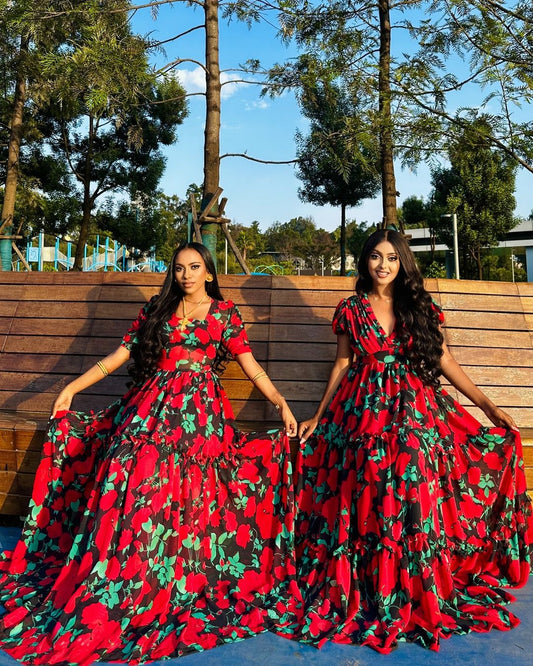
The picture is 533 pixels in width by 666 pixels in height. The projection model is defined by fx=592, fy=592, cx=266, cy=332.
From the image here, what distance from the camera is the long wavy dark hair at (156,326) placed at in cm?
313

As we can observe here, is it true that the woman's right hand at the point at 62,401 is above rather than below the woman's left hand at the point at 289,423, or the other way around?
above

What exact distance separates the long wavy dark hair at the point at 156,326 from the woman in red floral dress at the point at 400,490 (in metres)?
0.84

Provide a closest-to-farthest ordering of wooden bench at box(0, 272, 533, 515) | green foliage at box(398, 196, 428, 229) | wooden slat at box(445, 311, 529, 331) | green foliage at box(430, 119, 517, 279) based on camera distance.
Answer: wooden bench at box(0, 272, 533, 515) → wooden slat at box(445, 311, 529, 331) → green foliage at box(430, 119, 517, 279) → green foliage at box(398, 196, 428, 229)

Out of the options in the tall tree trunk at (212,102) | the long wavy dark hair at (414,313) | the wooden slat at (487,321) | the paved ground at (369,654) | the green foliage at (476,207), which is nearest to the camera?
the paved ground at (369,654)

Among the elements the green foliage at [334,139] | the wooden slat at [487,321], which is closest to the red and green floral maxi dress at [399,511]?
the wooden slat at [487,321]

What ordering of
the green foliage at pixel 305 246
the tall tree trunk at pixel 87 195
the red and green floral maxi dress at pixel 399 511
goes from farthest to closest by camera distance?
the green foliage at pixel 305 246
the tall tree trunk at pixel 87 195
the red and green floral maxi dress at pixel 399 511

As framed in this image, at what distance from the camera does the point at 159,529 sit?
264cm

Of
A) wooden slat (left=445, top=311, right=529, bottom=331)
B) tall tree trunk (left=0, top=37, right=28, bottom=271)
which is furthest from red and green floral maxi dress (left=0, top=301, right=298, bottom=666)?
tall tree trunk (left=0, top=37, right=28, bottom=271)

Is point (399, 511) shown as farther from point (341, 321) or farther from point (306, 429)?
point (341, 321)

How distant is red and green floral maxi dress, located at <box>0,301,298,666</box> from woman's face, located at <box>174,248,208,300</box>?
163 millimetres

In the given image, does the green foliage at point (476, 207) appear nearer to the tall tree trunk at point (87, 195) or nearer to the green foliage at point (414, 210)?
the green foliage at point (414, 210)

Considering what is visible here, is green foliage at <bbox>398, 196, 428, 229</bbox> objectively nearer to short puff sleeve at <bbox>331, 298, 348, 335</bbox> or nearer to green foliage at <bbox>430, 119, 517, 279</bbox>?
green foliage at <bbox>430, 119, 517, 279</bbox>

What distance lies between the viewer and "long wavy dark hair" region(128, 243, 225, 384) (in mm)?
3129

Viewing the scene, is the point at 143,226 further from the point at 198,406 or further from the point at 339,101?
the point at 198,406
